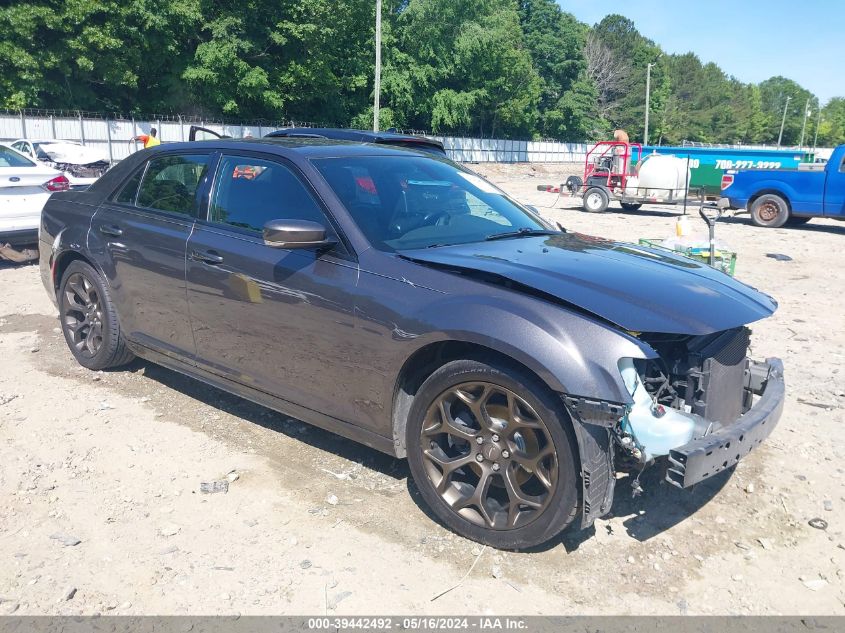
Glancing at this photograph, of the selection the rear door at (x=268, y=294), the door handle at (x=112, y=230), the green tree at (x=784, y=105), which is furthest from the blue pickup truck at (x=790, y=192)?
the green tree at (x=784, y=105)

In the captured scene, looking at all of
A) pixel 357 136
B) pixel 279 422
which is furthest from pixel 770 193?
pixel 279 422

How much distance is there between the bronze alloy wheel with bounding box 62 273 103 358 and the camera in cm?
524

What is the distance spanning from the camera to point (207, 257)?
13.8 feet

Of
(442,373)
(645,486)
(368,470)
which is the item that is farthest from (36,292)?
(645,486)

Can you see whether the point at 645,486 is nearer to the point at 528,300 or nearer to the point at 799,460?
the point at 799,460

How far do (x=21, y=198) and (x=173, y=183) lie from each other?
585 centimetres

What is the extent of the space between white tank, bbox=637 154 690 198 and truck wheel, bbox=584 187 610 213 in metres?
1.01

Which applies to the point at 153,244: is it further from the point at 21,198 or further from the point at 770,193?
the point at 770,193

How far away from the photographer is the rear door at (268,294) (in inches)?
143

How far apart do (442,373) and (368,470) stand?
1063 mm

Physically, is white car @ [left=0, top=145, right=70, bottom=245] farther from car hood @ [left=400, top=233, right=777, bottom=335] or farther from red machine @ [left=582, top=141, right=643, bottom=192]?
red machine @ [left=582, top=141, right=643, bottom=192]

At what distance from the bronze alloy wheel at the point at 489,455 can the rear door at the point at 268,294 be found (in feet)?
1.90

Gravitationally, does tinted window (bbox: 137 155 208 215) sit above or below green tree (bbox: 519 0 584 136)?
below

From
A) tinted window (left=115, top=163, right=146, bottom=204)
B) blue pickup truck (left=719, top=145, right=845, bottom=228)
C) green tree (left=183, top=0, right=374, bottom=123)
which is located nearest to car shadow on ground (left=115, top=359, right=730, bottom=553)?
tinted window (left=115, top=163, right=146, bottom=204)
